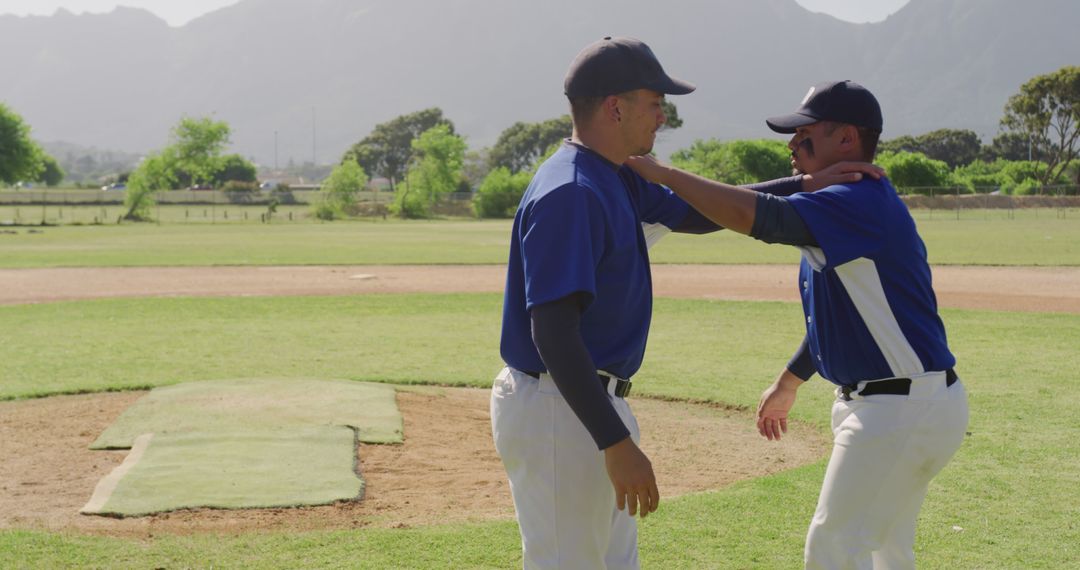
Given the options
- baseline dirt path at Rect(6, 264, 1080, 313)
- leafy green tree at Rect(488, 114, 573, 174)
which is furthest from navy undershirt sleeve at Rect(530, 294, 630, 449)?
leafy green tree at Rect(488, 114, 573, 174)

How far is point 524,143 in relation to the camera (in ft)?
594

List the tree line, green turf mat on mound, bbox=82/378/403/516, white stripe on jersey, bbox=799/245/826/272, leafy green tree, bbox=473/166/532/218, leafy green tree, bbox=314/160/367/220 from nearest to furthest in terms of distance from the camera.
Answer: white stripe on jersey, bbox=799/245/826/272 < green turf mat on mound, bbox=82/378/403/516 < the tree line < leafy green tree, bbox=473/166/532/218 < leafy green tree, bbox=314/160/367/220

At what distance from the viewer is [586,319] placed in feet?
11.8

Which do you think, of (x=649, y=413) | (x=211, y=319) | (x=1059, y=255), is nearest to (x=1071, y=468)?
(x=649, y=413)

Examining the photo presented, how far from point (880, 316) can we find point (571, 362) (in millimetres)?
1409

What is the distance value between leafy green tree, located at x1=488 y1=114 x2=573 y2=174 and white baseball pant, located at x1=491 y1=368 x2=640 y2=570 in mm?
173919

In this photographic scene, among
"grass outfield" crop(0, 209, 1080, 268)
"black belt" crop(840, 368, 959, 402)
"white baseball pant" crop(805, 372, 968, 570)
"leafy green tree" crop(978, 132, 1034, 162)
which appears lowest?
"grass outfield" crop(0, 209, 1080, 268)

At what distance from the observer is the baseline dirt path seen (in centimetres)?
2109

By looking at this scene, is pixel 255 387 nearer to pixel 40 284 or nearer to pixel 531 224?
pixel 531 224

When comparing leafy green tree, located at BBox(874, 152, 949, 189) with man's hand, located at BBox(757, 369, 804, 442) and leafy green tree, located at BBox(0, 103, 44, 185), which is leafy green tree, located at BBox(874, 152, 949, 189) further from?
man's hand, located at BBox(757, 369, 804, 442)

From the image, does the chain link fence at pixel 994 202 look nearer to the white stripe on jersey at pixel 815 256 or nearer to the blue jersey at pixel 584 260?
the white stripe on jersey at pixel 815 256

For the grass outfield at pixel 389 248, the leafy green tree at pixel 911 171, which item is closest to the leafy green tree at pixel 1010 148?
the leafy green tree at pixel 911 171

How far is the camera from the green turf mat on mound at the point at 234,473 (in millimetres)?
7074

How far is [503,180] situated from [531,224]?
8694 centimetres
